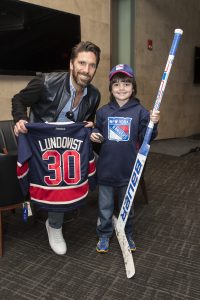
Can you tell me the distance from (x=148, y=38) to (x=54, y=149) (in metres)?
4.08

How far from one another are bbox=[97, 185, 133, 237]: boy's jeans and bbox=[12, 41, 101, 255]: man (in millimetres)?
247

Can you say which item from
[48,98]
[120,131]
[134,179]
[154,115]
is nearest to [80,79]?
[48,98]

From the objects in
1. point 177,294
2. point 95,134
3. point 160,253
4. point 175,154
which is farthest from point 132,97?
point 175,154

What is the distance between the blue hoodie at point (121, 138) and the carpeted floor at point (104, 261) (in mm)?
478

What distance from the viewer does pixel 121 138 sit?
5.43 ft

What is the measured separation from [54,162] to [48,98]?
431 mm

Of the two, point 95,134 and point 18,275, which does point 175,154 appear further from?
point 18,275

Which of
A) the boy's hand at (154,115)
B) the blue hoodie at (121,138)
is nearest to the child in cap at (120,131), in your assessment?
the blue hoodie at (121,138)

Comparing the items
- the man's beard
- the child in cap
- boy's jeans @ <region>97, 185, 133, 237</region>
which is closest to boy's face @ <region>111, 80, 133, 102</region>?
the child in cap

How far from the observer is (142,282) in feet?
4.92

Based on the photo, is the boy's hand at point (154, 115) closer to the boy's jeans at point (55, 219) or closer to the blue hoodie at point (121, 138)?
the blue hoodie at point (121, 138)

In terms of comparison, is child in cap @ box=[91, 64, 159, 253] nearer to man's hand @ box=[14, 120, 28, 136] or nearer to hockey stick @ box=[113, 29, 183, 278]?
hockey stick @ box=[113, 29, 183, 278]

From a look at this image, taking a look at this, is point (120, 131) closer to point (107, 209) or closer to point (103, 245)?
point (107, 209)

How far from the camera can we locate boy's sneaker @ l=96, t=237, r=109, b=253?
1.77 metres
